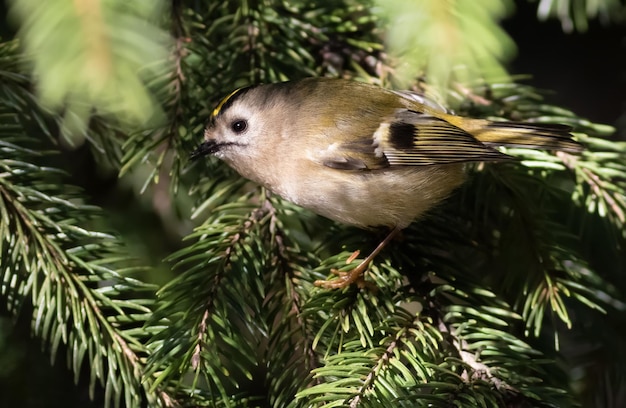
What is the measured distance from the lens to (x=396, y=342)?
760 mm

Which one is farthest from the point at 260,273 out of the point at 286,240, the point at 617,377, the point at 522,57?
the point at 522,57

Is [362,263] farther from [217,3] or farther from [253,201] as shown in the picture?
[217,3]

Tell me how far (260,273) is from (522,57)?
48.2 inches

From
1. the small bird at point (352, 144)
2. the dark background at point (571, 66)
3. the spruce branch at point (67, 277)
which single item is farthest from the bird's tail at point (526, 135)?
the spruce branch at point (67, 277)

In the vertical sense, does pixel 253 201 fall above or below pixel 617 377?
above

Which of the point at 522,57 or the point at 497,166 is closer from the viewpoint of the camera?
the point at 497,166

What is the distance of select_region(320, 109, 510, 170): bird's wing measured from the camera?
109cm

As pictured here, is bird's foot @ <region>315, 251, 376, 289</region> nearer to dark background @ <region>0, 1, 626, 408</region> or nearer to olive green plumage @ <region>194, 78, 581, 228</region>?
olive green plumage @ <region>194, 78, 581, 228</region>

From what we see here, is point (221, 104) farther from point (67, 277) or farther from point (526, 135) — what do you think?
point (526, 135)

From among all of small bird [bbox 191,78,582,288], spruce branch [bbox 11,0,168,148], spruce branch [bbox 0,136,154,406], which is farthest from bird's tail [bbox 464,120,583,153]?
spruce branch [bbox 11,0,168,148]

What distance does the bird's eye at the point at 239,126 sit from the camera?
1.10m

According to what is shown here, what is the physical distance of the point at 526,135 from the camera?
3.32ft

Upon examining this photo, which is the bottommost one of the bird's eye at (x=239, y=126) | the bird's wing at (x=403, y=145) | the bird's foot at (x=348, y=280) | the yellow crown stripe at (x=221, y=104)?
the bird's foot at (x=348, y=280)

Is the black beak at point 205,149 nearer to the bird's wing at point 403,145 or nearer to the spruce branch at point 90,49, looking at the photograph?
the bird's wing at point 403,145
